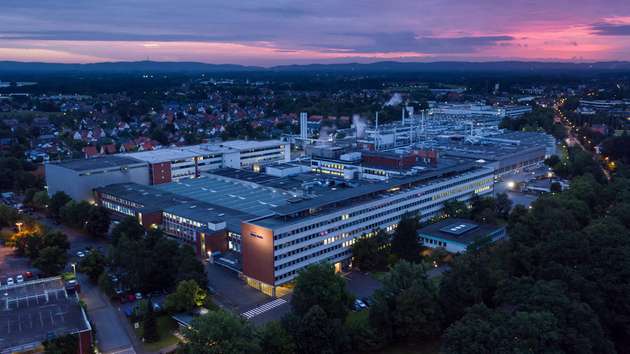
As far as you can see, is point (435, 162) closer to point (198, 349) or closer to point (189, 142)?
point (198, 349)

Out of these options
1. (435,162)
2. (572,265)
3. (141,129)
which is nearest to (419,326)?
(572,265)

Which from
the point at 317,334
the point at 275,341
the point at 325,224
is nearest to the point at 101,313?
the point at 275,341

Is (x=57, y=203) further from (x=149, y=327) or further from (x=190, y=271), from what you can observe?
(x=149, y=327)

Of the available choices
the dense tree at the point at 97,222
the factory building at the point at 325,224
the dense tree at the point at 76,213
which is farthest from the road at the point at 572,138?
the dense tree at the point at 76,213

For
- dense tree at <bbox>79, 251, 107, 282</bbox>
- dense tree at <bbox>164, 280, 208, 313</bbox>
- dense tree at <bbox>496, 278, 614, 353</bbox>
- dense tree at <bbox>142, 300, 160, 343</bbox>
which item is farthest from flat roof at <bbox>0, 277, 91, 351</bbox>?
dense tree at <bbox>496, 278, 614, 353</bbox>

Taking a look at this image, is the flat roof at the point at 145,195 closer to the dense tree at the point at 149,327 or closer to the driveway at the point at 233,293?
the driveway at the point at 233,293

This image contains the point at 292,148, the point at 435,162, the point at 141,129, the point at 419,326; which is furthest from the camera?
the point at 141,129

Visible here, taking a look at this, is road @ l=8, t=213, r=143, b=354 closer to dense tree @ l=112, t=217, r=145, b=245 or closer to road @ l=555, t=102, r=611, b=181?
dense tree @ l=112, t=217, r=145, b=245

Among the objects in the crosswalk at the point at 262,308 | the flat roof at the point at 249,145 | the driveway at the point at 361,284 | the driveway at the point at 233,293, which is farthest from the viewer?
the flat roof at the point at 249,145
